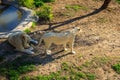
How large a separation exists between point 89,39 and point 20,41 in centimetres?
238

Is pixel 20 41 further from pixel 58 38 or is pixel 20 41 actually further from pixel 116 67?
pixel 116 67

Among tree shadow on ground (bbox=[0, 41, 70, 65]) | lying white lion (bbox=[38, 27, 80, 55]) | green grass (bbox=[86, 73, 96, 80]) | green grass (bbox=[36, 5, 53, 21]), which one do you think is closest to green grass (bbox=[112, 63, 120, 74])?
green grass (bbox=[86, 73, 96, 80])

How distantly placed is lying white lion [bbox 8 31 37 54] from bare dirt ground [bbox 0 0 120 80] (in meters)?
0.20

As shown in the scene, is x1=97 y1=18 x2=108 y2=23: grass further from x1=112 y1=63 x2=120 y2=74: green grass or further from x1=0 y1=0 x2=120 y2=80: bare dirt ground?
x1=112 y1=63 x2=120 y2=74: green grass

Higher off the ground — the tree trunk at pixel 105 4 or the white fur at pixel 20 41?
the tree trunk at pixel 105 4

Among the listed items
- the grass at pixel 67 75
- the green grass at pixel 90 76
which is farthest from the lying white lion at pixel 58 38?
the green grass at pixel 90 76

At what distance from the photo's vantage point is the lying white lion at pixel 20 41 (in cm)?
969

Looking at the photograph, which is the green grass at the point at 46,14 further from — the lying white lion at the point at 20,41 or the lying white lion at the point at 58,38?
the lying white lion at the point at 58,38

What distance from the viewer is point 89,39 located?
10.5 metres

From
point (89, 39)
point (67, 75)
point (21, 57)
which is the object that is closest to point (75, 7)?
point (89, 39)

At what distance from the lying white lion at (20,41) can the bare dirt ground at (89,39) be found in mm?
204

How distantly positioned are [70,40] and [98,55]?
1042 mm

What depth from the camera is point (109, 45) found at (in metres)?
10.3

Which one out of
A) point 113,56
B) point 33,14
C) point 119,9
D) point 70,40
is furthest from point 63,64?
point 119,9
